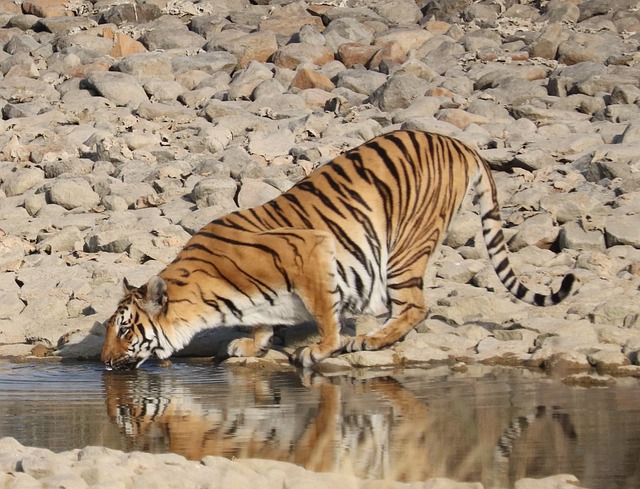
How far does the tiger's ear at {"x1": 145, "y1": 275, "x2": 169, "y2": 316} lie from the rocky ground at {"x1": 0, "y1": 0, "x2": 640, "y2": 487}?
0.94m

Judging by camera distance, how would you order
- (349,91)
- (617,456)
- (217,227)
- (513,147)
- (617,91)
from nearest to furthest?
(617,456) < (217,227) < (513,147) < (617,91) < (349,91)

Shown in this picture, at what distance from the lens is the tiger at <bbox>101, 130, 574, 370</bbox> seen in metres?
8.72

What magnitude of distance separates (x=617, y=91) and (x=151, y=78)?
655cm

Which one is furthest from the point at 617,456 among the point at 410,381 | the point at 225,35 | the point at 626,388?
the point at 225,35

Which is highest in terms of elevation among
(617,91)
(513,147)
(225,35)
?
(225,35)

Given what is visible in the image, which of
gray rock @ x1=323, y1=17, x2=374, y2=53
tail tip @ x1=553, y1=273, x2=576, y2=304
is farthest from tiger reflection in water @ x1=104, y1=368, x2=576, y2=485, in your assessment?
gray rock @ x1=323, y1=17, x2=374, y2=53

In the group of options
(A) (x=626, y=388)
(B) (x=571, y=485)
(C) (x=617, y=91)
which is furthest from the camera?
(C) (x=617, y=91)

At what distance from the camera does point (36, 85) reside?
59.9 ft

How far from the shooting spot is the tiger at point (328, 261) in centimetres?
872

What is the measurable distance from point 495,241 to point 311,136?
5.80 metres

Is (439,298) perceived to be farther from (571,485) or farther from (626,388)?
(571,485)

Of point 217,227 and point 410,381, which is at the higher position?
point 217,227

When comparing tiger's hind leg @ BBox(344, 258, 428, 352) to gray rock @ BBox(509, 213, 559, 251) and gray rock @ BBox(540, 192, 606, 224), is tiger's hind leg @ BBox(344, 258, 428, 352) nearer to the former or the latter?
gray rock @ BBox(509, 213, 559, 251)

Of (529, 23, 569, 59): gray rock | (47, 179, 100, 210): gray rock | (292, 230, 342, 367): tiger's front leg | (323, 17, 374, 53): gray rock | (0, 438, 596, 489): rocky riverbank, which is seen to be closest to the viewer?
(0, 438, 596, 489): rocky riverbank
